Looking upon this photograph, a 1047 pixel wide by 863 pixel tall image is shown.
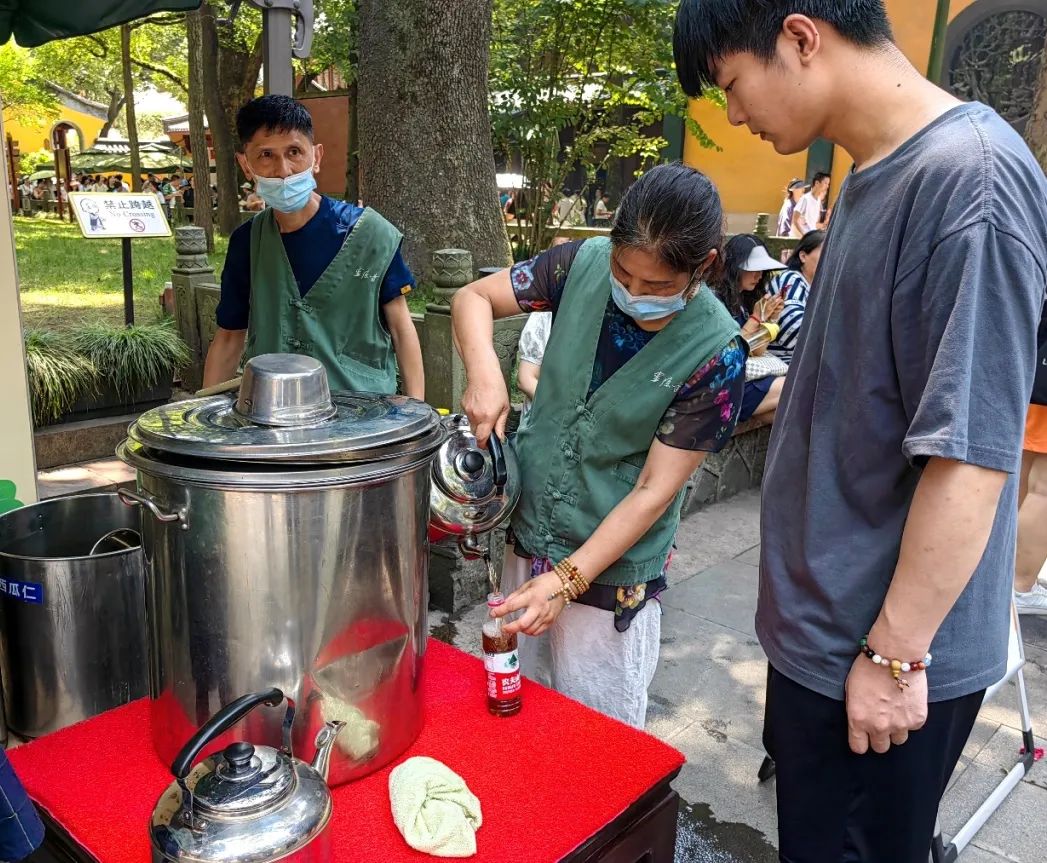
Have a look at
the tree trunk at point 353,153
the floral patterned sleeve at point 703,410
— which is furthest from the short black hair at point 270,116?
the tree trunk at point 353,153

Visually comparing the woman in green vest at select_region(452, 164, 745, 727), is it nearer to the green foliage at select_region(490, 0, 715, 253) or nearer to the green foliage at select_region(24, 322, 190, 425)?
the green foliage at select_region(24, 322, 190, 425)

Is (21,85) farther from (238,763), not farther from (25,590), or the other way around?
(238,763)

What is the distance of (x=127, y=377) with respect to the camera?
546 centimetres

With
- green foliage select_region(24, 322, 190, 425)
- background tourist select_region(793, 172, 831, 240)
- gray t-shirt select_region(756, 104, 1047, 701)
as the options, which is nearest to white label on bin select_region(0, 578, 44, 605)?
gray t-shirt select_region(756, 104, 1047, 701)

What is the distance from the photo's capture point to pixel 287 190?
2551 mm

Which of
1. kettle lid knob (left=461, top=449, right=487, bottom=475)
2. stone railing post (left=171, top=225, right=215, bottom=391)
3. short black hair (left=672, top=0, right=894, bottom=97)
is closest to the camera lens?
short black hair (left=672, top=0, right=894, bottom=97)

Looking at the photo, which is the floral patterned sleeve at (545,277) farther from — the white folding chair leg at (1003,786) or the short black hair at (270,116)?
the white folding chair leg at (1003,786)

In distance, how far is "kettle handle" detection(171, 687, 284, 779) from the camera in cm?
107

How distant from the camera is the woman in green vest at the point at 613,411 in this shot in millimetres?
1657

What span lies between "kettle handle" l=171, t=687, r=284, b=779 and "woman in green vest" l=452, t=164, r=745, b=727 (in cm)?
49

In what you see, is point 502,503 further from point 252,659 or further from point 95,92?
point 95,92

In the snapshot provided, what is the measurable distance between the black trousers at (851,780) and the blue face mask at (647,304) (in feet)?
2.34

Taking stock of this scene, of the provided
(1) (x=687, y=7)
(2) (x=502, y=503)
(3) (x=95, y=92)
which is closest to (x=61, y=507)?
(2) (x=502, y=503)

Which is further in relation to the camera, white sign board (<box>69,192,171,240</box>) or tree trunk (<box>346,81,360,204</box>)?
tree trunk (<box>346,81,360,204</box>)
